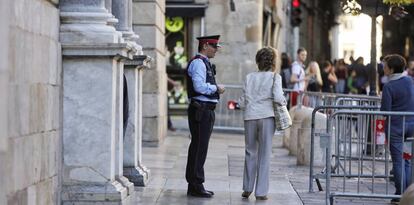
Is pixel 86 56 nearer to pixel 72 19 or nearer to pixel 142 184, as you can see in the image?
pixel 72 19

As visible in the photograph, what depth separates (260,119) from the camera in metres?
11.1

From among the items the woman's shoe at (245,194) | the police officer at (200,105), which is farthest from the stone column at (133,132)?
the woman's shoe at (245,194)

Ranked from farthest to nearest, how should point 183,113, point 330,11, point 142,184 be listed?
point 330,11
point 183,113
point 142,184

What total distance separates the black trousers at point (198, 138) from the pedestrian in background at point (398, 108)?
6.57 ft

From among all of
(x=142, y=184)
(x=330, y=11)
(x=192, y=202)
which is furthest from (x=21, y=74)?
(x=330, y=11)

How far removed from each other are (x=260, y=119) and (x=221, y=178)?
2.39 meters

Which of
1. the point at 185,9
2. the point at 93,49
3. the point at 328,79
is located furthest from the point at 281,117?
the point at 328,79

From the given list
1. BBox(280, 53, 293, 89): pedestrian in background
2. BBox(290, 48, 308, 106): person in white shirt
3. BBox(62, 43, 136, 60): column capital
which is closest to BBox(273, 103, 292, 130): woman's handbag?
BBox(62, 43, 136, 60): column capital

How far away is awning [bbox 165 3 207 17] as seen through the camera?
79.3 feet

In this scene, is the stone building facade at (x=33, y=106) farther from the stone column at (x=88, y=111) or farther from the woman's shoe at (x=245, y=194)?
the woman's shoe at (x=245, y=194)

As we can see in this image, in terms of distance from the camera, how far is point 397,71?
11242 mm

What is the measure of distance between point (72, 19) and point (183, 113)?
15.6m

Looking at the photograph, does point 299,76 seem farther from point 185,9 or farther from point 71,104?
point 71,104

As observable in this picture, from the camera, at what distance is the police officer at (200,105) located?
436 inches
